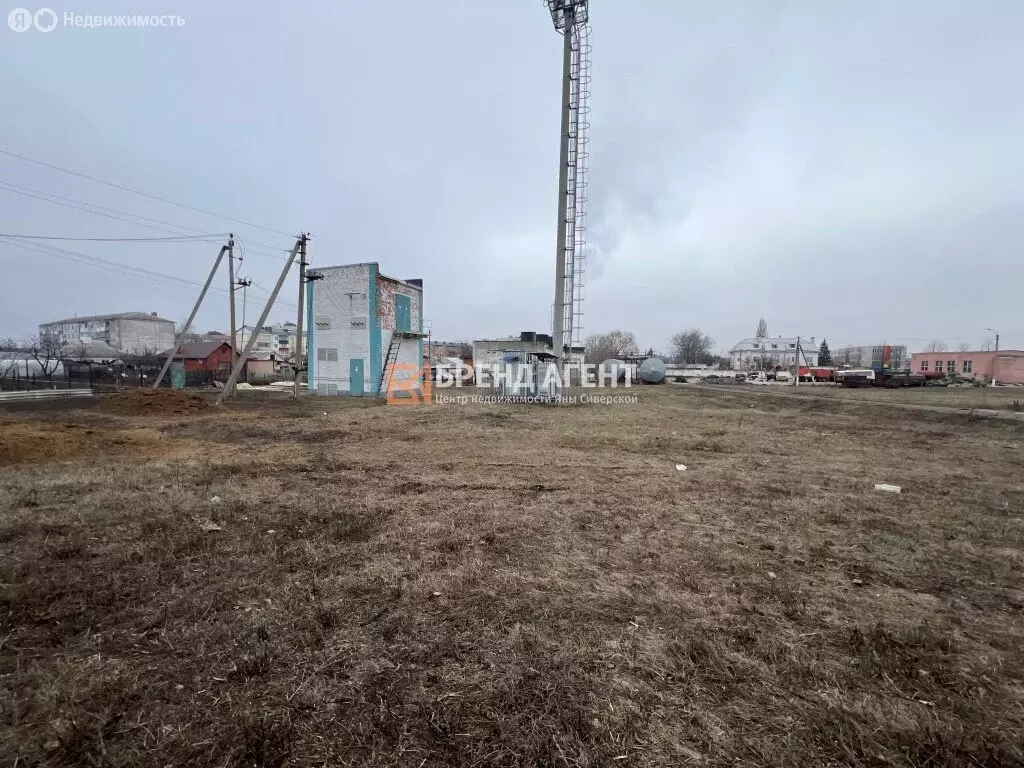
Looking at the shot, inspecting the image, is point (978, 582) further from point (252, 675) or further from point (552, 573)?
point (252, 675)

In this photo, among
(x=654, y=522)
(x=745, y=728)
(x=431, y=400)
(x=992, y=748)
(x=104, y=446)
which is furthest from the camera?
(x=431, y=400)

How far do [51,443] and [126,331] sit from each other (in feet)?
260

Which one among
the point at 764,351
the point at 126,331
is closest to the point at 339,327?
the point at 126,331

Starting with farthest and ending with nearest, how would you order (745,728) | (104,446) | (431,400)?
(431,400)
(104,446)
(745,728)

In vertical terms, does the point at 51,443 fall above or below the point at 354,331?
below

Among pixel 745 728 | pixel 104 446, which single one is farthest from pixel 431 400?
pixel 745 728

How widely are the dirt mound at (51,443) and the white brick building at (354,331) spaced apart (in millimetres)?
15663

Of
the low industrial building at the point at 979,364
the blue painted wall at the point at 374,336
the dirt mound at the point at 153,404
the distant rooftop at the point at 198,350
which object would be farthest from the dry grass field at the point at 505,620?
the low industrial building at the point at 979,364

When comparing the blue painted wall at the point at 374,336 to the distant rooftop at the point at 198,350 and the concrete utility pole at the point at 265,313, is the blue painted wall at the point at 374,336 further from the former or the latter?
the distant rooftop at the point at 198,350

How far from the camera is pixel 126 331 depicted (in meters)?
68.4

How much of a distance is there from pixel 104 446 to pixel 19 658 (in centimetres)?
857

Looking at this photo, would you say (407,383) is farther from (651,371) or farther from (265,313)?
(651,371)

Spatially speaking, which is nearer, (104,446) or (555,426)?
(104,446)

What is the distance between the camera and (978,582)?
360 centimetres
